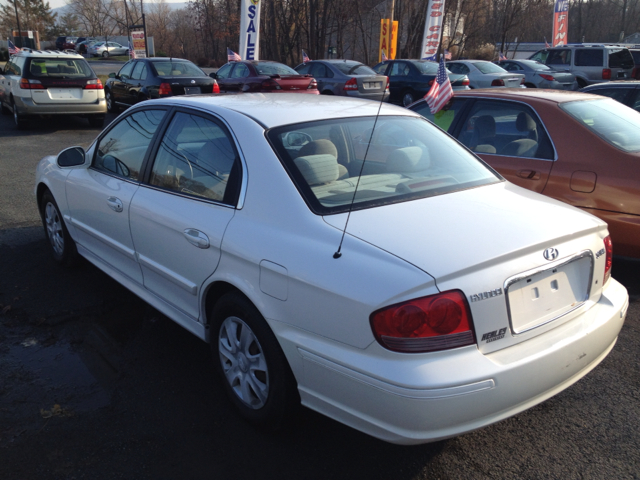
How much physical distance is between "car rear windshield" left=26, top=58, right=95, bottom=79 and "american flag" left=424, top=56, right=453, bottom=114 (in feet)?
32.8

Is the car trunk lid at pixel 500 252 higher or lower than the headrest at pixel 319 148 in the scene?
lower

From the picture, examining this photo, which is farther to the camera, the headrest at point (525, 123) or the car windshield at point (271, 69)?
the car windshield at point (271, 69)

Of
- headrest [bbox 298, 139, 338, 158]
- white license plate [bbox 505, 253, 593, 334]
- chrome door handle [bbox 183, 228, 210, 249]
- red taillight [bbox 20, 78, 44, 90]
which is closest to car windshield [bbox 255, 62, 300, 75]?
red taillight [bbox 20, 78, 44, 90]

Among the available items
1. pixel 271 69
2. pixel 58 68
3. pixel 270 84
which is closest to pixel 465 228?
pixel 58 68

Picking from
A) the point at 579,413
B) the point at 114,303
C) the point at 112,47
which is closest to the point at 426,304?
the point at 579,413

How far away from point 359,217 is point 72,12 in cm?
9699

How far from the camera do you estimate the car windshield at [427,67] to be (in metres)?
18.4

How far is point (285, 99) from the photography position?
12.0 feet

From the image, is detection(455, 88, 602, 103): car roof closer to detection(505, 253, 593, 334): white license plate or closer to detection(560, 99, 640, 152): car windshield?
detection(560, 99, 640, 152): car windshield

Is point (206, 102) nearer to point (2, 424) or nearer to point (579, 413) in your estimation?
point (2, 424)

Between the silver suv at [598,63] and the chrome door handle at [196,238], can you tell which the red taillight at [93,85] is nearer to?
the chrome door handle at [196,238]

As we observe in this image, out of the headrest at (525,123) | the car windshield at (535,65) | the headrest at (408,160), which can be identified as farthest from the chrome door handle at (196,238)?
the car windshield at (535,65)

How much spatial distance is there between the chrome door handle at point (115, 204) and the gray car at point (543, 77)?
18313 mm

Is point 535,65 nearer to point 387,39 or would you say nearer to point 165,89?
point 387,39
